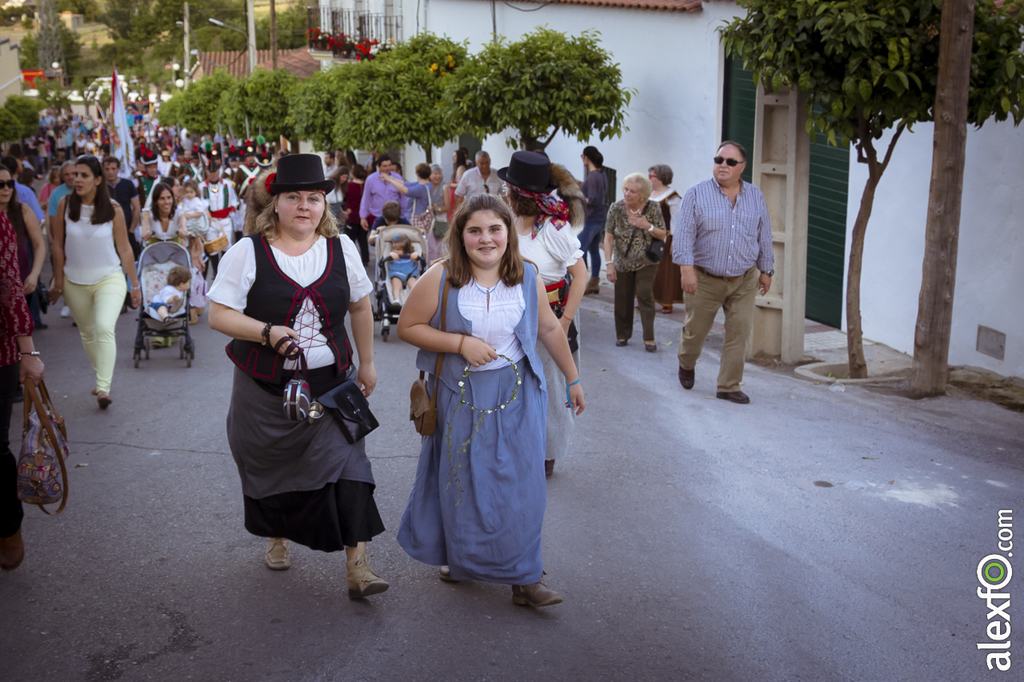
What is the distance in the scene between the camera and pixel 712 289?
26.1 ft

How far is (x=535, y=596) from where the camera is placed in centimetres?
446

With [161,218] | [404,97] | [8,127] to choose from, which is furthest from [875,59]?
[8,127]

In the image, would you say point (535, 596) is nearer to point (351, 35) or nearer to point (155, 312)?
point (155, 312)

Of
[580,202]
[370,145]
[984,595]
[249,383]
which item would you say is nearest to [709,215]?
[580,202]

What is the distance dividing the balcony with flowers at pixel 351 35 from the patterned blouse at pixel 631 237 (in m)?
15.1

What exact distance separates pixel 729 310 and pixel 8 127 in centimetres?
4211

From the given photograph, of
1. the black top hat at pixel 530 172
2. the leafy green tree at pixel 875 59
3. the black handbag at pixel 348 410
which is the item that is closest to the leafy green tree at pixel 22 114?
the leafy green tree at pixel 875 59

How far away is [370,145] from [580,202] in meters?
15.7

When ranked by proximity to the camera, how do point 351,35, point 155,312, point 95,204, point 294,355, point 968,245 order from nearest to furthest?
1. point 294,355
2. point 95,204
3. point 968,245
4. point 155,312
5. point 351,35

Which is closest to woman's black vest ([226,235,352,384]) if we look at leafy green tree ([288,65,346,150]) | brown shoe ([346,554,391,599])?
brown shoe ([346,554,391,599])

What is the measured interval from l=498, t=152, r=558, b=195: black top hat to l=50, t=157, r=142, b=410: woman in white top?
3.60 m

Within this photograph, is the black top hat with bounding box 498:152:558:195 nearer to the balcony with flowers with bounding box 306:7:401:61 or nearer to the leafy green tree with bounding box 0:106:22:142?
the balcony with flowers with bounding box 306:7:401:61

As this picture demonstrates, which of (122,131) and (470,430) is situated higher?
(122,131)

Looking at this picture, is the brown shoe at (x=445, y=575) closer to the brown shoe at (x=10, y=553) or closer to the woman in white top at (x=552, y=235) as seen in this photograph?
the woman in white top at (x=552, y=235)
